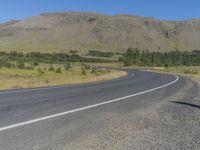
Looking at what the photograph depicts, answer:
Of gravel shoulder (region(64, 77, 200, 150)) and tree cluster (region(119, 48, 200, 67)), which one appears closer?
gravel shoulder (region(64, 77, 200, 150))

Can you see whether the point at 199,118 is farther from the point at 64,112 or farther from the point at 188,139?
the point at 64,112

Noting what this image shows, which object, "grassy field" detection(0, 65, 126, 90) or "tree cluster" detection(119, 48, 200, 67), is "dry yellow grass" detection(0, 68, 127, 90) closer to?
"grassy field" detection(0, 65, 126, 90)

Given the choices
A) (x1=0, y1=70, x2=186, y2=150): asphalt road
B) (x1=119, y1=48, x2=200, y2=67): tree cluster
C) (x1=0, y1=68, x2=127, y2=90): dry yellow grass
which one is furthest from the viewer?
(x1=119, y1=48, x2=200, y2=67): tree cluster

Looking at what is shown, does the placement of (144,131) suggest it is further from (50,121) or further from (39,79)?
(39,79)

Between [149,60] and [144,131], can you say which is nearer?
[144,131]

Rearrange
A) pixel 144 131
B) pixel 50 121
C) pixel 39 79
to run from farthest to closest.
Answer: pixel 39 79 < pixel 50 121 < pixel 144 131

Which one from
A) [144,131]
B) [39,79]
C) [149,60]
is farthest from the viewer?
[149,60]

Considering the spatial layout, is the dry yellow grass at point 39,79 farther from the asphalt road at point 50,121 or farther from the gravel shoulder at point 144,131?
the gravel shoulder at point 144,131

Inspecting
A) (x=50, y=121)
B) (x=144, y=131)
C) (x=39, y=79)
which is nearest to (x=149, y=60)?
(x=39, y=79)

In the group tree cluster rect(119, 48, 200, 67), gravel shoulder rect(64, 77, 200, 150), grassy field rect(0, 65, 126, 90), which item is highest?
gravel shoulder rect(64, 77, 200, 150)

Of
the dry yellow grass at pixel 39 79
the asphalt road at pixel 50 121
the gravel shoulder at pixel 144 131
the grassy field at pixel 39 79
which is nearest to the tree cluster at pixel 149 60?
the grassy field at pixel 39 79

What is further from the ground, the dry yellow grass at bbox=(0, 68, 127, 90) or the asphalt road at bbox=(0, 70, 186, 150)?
the asphalt road at bbox=(0, 70, 186, 150)

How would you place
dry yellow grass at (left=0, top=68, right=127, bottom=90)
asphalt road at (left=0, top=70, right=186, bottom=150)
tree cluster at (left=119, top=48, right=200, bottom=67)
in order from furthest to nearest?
tree cluster at (left=119, top=48, right=200, bottom=67), dry yellow grass at (left=0, top=68, right=127, bottom=90), asphalt road at (left=0, top=70, right=186, bottom=150)

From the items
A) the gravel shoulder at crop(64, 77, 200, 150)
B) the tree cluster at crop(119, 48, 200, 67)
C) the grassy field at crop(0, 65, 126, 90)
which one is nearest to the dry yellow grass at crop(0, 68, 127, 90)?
the grassy field at crop(0, 65, 126, 90)
